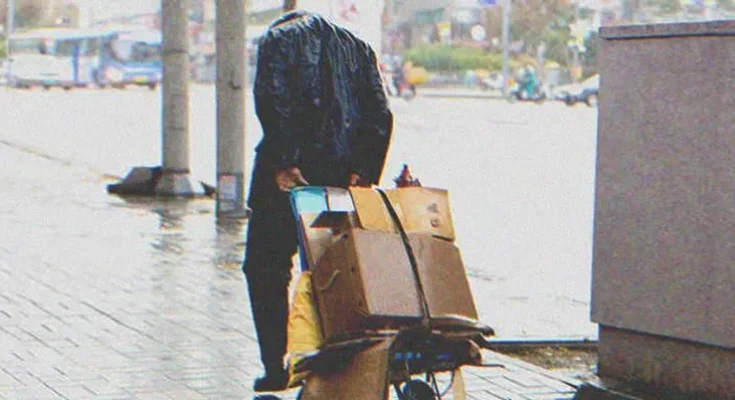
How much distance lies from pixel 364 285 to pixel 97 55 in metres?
71.5

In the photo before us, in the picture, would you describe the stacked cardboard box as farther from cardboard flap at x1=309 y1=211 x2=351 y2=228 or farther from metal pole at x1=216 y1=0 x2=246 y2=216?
metal pole at x1=216 y1=0 x2=246 y2=216

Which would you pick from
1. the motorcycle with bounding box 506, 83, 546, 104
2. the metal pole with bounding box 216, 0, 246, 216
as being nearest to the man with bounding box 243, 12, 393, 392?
the metal pole with bounding box 216, 0, 246, 216

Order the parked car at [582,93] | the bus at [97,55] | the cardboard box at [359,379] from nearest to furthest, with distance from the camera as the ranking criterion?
the cardboard box at [359,379] → the parked car at [582,93] → the bus at [97,55]

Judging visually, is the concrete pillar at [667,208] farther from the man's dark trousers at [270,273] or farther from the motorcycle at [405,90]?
the motorcycle at [405,90]

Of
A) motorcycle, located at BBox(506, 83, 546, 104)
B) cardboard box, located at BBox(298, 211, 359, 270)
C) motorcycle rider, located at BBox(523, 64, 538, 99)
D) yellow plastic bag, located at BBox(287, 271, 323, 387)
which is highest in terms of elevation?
cardboard box, located at BBox(298, 211, 359, 270)

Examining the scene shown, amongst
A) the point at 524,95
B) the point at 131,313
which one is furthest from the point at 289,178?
the point at 524,95

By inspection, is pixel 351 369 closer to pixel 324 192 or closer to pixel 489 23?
pixel 324 192

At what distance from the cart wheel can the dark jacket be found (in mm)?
987

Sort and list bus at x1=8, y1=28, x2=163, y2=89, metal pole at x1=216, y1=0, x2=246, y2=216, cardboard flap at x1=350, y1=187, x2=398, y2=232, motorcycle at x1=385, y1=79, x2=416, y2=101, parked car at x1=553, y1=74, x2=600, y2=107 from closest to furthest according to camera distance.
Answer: cardboard flap at x1=350, y1=187, x2=398, y2=232, metal pole at x1=216, y1=0, x2=246, y2=216, parked car at x1=553, y1=74, x2=600, y2=107, motorcycle at x1=385, y1=79, x2=416, y2=101, bus at x1=8, y1=28, x2=163, y2=89

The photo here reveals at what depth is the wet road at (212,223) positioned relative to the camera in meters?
9.45

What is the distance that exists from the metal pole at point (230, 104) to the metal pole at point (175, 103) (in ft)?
6.30

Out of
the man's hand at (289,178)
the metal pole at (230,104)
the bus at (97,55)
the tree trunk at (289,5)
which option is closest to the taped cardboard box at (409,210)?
the man's hand at (289,178)

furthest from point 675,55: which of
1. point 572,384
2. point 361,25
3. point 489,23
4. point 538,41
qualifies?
point 489,23

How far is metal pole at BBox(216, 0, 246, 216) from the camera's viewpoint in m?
13.6
